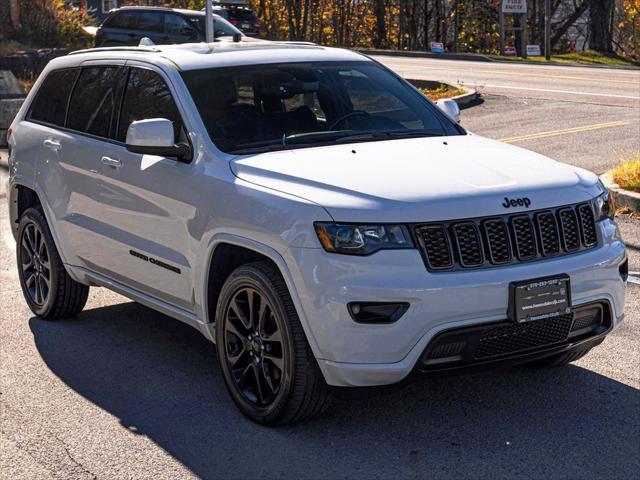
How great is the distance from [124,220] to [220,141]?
882mm

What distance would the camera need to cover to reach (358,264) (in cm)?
492

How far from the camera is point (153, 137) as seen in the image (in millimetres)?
5875

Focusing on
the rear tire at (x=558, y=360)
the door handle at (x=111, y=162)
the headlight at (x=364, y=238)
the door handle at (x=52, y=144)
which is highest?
the door handle at (x=52, y=144)

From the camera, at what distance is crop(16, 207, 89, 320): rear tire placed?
7.46m

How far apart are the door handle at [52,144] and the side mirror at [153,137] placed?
1.46 meters

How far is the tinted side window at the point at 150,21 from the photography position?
30.2 meters

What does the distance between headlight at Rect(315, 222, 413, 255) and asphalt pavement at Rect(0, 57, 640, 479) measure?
704 mm

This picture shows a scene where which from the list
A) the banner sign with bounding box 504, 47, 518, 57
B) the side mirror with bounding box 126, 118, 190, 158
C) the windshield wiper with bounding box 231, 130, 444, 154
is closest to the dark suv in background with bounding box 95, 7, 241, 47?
the banner sign with bounding box 504, 47, 518, 57

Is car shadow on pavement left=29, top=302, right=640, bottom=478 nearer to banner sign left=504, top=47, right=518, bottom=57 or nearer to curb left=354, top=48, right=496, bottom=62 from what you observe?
curb left=354, top=48, right=496, bottom=62

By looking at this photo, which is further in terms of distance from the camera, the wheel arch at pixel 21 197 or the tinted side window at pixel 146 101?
the wheel arch at pixel 21 197

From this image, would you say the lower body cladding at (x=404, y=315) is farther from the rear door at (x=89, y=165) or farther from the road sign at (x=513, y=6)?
the road sign at (x=513, y=6)

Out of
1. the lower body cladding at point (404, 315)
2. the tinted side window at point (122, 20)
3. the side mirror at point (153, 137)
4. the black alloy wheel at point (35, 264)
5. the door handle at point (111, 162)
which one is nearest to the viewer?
the lower body cladding at point (404, 315)

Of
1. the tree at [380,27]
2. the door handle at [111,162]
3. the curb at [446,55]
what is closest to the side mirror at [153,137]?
the door handle at [111,162]

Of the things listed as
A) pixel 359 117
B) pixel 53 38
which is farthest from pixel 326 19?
pixel 359 117
